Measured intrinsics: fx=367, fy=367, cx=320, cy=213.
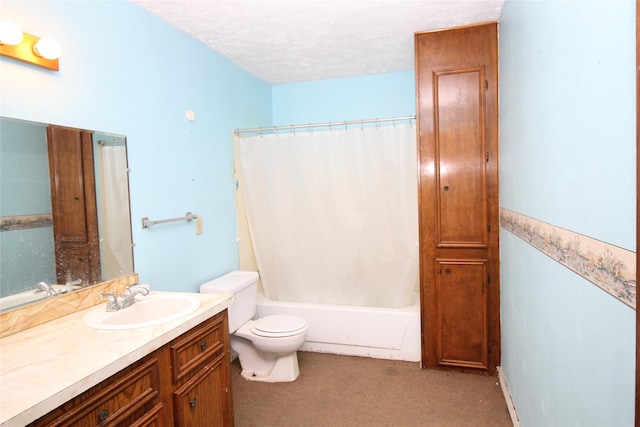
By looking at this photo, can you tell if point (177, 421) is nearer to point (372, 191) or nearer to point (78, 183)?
point (78, 183)

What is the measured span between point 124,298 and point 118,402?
599mm

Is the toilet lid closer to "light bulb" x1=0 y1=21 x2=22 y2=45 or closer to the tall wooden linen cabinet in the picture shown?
the tall wooden linen cabinet

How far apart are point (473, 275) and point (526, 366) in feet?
2.78

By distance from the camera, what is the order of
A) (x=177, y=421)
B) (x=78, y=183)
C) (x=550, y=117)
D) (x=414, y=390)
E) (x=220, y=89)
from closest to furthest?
(x=550, y=117)
(x=177, y=421)
(x=78, y=183)
(x=414, y=390)
(x=220, y=89)

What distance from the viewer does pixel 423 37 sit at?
2.45 meters

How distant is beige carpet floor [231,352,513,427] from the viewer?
81.0 inches

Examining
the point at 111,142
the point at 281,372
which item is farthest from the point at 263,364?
the point at 111,142

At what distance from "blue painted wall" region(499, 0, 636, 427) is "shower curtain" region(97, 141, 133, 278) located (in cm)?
191

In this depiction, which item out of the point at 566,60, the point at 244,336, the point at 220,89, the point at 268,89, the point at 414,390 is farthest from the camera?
the point at 268,89

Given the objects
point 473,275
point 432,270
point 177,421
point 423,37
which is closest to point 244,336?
point 177,421

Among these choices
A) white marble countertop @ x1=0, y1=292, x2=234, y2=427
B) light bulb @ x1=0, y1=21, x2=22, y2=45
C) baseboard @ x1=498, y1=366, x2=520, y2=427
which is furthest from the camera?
baseboard @ x1=498, y1=366, x2=520, y2=427

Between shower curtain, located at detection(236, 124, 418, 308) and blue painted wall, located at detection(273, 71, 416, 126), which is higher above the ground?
blue painted wall, located at detection(273, 71, 416, 126)

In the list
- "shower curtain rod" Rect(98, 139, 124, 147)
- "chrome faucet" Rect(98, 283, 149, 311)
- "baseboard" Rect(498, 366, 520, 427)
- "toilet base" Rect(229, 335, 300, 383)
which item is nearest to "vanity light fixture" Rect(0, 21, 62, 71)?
"shower curtain rod" Rect(98, 139, 124, 147)

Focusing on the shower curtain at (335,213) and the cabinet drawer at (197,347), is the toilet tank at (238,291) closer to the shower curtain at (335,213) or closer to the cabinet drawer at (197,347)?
the shower curtain at (335,213)
